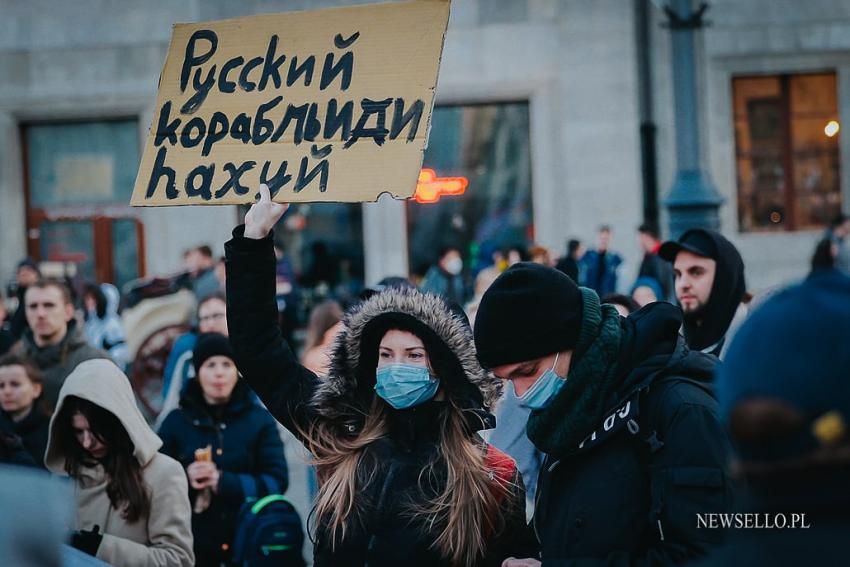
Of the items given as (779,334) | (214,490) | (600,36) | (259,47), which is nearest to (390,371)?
(259,47)

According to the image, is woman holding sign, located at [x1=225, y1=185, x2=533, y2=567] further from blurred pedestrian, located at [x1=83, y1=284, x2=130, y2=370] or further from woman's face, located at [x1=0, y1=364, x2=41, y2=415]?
blurred pedestrian, located at [x1=83, y1=284, x2=130, y2=370]

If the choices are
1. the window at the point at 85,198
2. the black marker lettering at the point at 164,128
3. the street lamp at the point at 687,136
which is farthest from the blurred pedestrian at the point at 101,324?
the black marker lettering at the point at 164,128

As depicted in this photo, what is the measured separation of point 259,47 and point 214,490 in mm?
1942

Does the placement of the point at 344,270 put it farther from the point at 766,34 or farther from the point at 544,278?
the point at 544,278

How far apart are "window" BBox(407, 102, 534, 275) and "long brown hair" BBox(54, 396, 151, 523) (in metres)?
12.3

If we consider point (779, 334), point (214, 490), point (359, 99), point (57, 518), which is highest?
point (359, 99)

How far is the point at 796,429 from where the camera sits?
159cm

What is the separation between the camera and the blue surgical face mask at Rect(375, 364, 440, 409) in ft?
12.2

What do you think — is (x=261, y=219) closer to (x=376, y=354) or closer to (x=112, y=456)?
(x=376, y=354)

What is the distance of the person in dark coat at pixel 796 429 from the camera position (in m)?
1.59

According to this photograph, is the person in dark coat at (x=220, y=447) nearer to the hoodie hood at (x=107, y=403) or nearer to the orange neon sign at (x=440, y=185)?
the hoodie hood at (x=107, y=403)

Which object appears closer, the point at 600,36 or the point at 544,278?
the point at 544,278

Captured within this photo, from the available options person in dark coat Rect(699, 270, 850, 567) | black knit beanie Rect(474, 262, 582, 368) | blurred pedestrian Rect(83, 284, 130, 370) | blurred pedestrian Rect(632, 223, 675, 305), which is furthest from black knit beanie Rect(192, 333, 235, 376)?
blurred pedestrian Rect(83, 284, 130, 370)

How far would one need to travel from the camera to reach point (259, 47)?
4.20 metres
